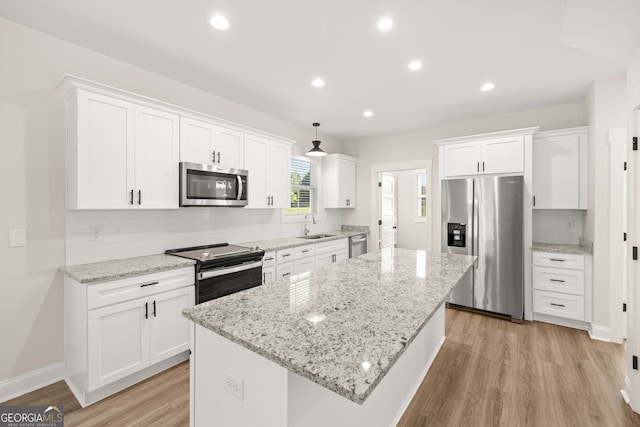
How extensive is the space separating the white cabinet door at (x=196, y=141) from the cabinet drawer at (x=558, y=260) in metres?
4.06

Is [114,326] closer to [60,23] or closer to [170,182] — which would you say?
[170,182]

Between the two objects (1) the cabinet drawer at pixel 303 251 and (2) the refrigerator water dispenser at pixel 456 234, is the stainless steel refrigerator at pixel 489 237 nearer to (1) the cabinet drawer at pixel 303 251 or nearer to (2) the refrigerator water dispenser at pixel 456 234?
(2) the refrigerator water dispenser at pixel 456 234

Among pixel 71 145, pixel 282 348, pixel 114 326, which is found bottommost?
pixel 114 326

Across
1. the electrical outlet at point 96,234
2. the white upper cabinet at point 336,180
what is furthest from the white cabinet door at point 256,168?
the white upper cabinet at point 336,180

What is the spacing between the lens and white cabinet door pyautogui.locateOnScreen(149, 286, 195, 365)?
237cm

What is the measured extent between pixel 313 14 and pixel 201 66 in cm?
133

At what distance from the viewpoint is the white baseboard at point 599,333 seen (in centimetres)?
311

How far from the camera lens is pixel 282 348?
970mm

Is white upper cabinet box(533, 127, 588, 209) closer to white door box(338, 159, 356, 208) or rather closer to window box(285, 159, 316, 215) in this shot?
white door box(338, 159, 356, 208)

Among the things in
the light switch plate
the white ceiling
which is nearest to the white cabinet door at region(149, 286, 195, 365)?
the light switch plate

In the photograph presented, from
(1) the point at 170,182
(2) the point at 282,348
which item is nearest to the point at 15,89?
(1) the point at 170,182

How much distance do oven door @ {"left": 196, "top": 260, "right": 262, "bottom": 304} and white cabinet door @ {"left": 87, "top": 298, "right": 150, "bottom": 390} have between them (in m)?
0.46

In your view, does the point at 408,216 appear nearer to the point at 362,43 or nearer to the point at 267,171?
the point at 267,171

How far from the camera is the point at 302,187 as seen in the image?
496 cm
